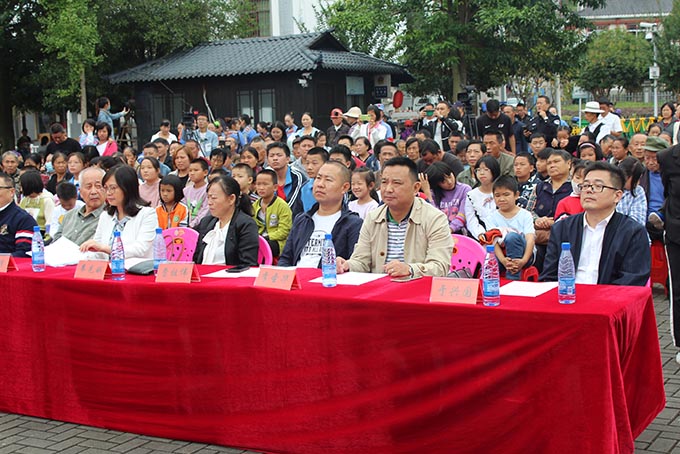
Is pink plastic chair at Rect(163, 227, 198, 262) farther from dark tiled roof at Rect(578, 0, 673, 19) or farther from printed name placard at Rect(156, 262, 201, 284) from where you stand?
dark tiled roof at Rect(578, 0, 673, 19)

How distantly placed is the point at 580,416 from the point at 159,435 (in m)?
2.19

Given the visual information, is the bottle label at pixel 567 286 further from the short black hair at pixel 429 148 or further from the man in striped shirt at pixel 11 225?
the short black hair at pixel 429 148

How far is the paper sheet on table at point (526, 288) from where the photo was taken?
11.9ft

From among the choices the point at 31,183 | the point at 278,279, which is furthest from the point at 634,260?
the point at 31,183

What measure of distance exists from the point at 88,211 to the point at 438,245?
2690 millimetres

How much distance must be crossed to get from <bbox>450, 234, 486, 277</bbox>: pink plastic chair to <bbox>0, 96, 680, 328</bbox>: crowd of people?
49 cm

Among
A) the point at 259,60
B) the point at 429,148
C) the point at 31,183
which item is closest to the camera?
the point at 31,183

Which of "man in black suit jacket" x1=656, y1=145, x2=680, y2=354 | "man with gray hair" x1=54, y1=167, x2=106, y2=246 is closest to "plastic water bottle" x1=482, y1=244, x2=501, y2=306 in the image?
"man in black suit jacket" x1=656, y1=145, x2=680, y2=354

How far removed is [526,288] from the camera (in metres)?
3.76

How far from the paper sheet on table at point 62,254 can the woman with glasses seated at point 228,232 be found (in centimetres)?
75

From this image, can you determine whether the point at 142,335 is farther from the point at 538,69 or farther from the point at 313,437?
the point at 538,69

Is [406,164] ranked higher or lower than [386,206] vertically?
higher

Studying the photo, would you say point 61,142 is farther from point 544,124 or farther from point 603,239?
point 603,239

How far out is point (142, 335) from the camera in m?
4.27
